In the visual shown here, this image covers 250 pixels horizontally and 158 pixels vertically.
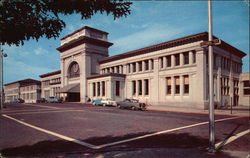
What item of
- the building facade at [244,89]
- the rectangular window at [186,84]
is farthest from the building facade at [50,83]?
the building facade at [244,89]

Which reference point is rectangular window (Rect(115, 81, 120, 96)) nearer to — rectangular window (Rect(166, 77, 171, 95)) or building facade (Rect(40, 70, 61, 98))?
rectangular window (Rect(166, 77, 171, 95))

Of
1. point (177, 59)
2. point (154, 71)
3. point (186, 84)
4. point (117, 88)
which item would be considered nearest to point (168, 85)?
A: point (186, 84)

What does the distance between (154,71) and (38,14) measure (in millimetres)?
31512

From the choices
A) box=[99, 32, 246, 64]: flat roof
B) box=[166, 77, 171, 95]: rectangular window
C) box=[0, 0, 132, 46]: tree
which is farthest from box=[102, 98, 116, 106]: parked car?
box=[0, 0, 132, 46]: tree

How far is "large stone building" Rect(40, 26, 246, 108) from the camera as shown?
94.3 ft

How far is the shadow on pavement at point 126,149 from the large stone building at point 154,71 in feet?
74.3

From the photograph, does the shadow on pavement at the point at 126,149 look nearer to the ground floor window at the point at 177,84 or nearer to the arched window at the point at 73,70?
the ground floor window at the point at 177,84

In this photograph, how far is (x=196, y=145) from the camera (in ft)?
21.4

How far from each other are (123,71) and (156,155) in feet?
120

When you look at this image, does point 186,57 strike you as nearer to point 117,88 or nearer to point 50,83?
point 117,88

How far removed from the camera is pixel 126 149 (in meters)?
5.96

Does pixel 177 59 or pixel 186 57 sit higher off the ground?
pixel 186 57

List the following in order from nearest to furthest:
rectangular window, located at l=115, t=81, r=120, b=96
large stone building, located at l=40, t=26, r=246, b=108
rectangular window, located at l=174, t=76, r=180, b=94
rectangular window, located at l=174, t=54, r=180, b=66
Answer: large stone building, located at l=40, t=26, r=246, b=108, rectangular window, located at l=174, t=76, r=180, b=94, rectangular window, located at l=174, t=54, r=180, b=66, rectangular window, located at l=115, t=81, r=120, b=96

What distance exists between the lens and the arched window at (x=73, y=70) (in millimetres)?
50500
